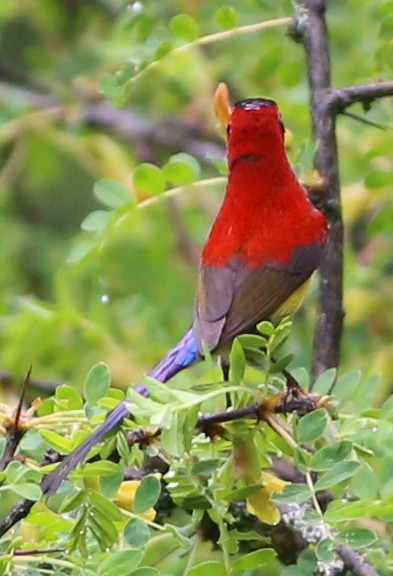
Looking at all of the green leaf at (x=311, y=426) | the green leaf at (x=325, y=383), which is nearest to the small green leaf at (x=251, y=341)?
the green leaf at (x=311, y=426)

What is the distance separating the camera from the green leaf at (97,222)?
2900 millimetres

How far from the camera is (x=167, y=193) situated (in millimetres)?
2891

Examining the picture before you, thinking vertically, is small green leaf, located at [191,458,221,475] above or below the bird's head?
below

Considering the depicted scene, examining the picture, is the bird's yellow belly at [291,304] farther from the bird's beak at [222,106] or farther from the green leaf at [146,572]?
the green leaf at [146,572]

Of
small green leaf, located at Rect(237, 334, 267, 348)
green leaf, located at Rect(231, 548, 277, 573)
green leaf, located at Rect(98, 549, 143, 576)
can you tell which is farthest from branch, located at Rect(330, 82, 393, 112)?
green leaf, located at Rect(98, 549, 143, 576)

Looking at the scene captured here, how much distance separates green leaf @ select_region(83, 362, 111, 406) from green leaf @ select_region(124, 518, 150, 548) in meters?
0.24

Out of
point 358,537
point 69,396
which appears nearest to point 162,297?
point 69,396

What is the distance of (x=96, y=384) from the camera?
84.6 inches

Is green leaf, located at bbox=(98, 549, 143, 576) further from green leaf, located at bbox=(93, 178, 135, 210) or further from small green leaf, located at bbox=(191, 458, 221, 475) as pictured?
green leaf, located at bbox=(93, 178, 135, 210)

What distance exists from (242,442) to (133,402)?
243 millimetres

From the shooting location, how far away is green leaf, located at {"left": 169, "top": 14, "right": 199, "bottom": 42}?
2.97m

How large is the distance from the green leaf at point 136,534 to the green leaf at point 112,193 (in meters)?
1.13

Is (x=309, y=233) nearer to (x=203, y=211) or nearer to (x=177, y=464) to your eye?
(x=177, y=464)

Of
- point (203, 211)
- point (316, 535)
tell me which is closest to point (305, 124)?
point (203, 211)
